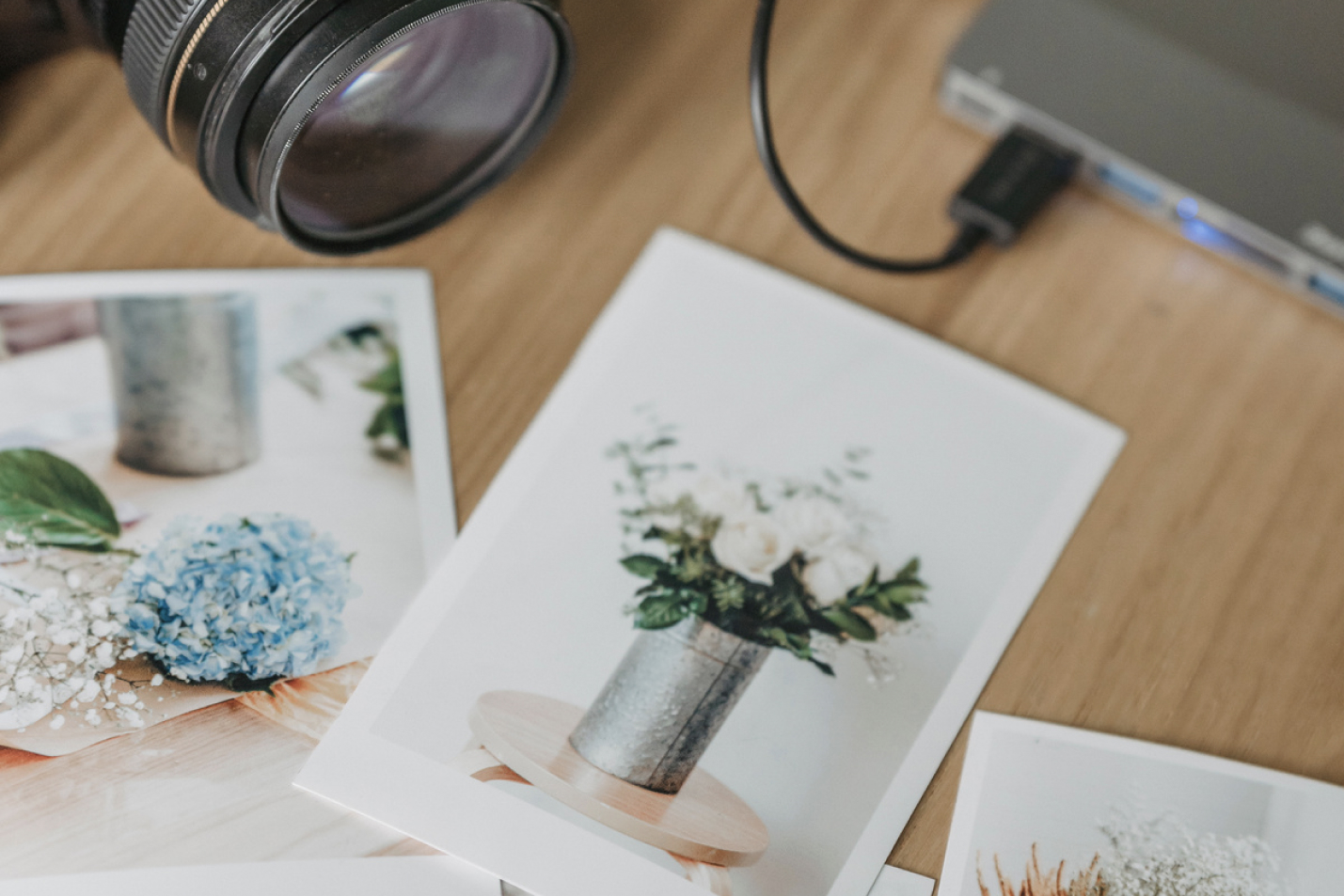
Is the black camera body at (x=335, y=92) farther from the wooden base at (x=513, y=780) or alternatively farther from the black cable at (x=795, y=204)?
the wooden base at (x=513, y=780)

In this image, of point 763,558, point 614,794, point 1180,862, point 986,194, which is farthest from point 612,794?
point 986,194

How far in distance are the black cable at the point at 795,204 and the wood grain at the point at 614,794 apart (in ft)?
0.83

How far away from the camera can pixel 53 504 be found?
18.2 inches

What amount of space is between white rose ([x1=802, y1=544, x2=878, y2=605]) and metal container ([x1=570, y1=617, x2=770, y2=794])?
4cm

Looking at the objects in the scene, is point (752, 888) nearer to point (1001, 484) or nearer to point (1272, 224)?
point (1001, 484)

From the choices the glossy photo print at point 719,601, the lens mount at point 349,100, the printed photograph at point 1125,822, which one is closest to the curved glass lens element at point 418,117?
the lens mount at point 349,100

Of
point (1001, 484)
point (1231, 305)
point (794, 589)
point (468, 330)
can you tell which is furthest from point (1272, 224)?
point (468, 330)

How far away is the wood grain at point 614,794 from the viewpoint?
419mm

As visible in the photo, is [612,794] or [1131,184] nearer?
[612,794]

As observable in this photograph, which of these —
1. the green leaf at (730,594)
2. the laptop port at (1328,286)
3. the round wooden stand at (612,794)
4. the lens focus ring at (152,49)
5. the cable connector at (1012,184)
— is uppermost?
the laptop port at (1328,286)

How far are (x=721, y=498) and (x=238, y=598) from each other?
214 mm

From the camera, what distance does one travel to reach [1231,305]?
0.53m

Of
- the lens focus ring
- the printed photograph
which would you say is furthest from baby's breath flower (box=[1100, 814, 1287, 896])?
the lens focus ring

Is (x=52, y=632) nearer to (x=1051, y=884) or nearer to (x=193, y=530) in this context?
(x=193, y=530)
